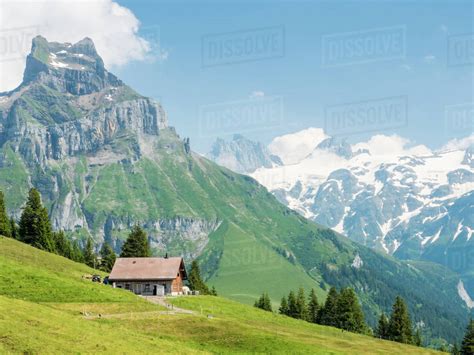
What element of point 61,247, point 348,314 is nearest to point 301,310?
point 348,314

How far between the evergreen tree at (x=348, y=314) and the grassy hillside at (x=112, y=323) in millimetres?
35635

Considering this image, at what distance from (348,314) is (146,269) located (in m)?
54.1

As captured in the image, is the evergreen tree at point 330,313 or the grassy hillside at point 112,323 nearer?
the grassy hillside at point 112,323

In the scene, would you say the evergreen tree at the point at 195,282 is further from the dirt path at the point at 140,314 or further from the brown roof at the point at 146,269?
the dirt path at the point at 140,314

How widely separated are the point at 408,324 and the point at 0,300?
106 metres

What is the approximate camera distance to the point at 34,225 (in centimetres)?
13112

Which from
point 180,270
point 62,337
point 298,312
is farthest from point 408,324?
point 62,337

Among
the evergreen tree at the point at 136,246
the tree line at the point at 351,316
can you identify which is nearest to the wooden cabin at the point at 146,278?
the evergreen tree at the point at 136,246

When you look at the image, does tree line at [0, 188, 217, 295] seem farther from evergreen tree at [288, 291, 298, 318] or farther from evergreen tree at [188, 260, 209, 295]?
evergreen tree at [288, 291, 298, 318]

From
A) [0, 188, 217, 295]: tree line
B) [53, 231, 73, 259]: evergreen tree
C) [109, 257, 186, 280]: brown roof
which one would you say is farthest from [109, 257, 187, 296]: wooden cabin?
[53, 231, 73, 259]: evergreen tree

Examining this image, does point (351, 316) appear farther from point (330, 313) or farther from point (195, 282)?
point (195, 282)

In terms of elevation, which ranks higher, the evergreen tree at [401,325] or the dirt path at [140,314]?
the dirt path at [140,314]

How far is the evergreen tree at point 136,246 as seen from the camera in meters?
140

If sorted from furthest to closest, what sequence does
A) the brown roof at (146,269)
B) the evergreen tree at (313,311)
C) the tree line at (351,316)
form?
1. the evergreen tree at (313,311)
2. the tree line at (351,316)
3. the brown roof at (146,269)
